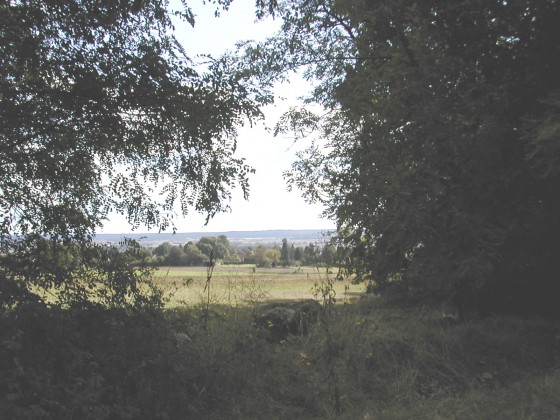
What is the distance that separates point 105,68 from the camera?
4.82 meters

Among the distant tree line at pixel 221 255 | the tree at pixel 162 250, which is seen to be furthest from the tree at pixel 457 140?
the tree at pixel 162 250

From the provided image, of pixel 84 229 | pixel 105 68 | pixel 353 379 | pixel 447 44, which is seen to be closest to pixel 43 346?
pixel 84 229

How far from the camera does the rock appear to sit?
7.34 meters

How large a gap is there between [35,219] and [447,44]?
6886 millimetres

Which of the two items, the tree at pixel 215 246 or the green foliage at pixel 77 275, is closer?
the green foliage at pixel 77 275

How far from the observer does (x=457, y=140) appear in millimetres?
6918

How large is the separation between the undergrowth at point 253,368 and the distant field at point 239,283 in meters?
0.36

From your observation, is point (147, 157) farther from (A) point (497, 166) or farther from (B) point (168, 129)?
(A) point (497, 166)

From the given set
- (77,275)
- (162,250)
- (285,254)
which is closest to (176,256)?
(162,250)

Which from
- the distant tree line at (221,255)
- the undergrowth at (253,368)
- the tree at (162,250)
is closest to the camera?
the undergrowth at (253,368)

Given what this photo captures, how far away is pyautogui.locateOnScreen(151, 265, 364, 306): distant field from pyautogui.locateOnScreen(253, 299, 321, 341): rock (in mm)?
271

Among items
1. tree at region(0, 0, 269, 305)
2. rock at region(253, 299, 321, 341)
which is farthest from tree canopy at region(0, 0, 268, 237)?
rock at region(253, 299, 321, 341)

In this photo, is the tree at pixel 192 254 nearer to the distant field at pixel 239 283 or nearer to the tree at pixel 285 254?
the distant field at pixel 239 283

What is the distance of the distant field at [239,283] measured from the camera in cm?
662
